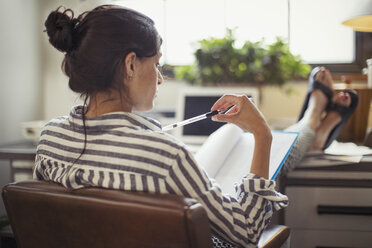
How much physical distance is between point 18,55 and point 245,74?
1217mm

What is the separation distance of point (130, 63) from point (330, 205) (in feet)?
2.58

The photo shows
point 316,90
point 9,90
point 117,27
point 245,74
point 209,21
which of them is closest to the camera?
point 117,27

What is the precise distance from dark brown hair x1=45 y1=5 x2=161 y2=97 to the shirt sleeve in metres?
0.22

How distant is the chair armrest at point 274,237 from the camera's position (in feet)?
2.54

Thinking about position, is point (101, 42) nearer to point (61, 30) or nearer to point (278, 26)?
point (61, 30)

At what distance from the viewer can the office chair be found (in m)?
0.55

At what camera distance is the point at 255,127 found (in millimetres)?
788

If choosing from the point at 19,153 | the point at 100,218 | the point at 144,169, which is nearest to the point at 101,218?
the point at 100,218

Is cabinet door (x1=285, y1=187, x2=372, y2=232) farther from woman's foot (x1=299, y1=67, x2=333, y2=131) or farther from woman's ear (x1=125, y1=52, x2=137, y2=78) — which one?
woman's ear (x1=125, y1=52, x2=137, y2=78)

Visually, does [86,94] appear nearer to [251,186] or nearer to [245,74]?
[251,186]

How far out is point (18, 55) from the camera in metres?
2.05

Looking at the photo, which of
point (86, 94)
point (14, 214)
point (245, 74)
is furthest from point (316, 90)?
point (14, 214)

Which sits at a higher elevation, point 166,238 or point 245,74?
point 245,74

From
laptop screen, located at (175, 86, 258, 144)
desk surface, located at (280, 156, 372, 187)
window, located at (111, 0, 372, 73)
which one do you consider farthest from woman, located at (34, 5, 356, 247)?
window, located at (111, 0, 372, 73)
